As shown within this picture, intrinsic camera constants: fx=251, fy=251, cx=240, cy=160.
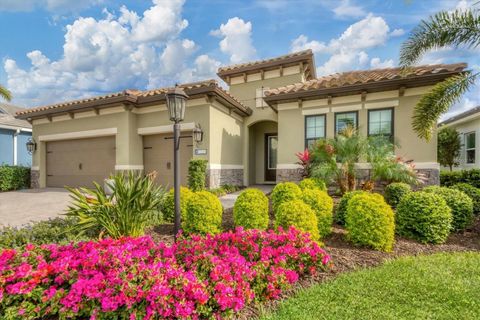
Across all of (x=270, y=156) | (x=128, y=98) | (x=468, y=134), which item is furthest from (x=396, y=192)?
(x=468, y=134)

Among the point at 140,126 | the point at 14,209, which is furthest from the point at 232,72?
the point at 14,209

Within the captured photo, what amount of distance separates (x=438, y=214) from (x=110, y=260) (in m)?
5.34

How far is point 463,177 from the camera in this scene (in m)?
9.34

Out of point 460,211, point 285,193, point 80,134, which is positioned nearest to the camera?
point 460,211

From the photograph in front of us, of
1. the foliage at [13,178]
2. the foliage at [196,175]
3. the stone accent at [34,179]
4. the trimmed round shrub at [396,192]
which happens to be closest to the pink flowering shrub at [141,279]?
the trimmed round shrub at [396,192]

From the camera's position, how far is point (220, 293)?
2.48 meters

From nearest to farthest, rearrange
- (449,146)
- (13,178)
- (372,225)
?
(372,225) < (13,178) < (449,146)

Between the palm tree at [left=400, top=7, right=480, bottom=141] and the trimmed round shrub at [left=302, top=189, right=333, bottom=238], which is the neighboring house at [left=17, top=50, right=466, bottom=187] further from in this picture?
the trimmed round shrub at [left=302, top=189, right=333, bottom=238]

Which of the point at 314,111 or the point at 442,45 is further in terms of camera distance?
the point at 314,111

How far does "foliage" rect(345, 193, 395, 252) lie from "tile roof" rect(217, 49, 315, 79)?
9160 millimetres

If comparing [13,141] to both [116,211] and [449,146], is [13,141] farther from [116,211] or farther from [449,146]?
[449,146]

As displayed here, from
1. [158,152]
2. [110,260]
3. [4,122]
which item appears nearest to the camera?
[110,260]

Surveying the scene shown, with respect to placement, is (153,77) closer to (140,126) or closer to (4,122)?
(140,126)

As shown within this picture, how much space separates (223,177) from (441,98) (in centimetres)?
784
